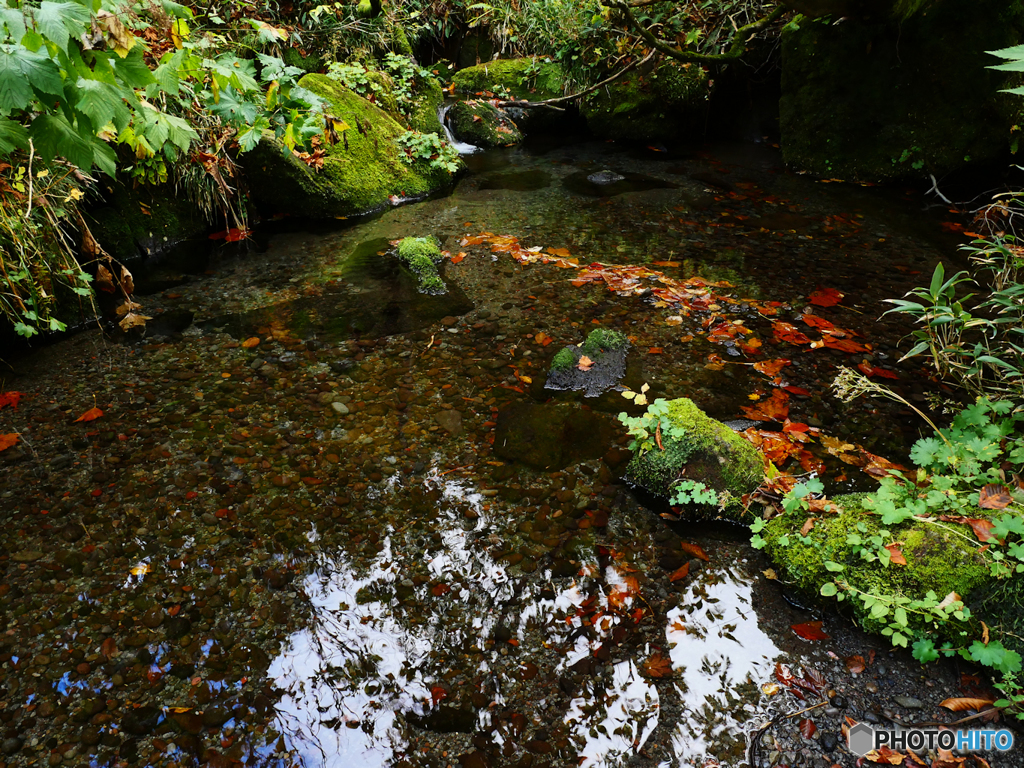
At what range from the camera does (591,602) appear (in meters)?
2.60

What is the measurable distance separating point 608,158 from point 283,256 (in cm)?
593

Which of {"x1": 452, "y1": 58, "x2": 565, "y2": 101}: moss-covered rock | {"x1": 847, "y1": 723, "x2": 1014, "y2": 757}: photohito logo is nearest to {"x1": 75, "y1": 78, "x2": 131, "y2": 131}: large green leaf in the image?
{"x1": 847, "y1": 723, "x2": 1014, "y2": 757}: photohito logo

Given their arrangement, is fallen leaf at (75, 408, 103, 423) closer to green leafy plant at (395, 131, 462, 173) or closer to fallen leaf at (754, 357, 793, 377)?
fallen leaf at (754, 357, 793, 377)

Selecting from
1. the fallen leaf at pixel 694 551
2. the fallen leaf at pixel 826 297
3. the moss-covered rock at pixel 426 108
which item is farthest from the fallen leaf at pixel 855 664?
the moss-covered rock at pixel 426 108

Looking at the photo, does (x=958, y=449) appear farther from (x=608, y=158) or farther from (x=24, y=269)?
(x=608, y=158)

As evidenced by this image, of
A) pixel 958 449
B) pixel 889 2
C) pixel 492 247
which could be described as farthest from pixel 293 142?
pixel 889 2

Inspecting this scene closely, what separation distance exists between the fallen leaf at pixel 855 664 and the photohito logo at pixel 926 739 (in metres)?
0.23

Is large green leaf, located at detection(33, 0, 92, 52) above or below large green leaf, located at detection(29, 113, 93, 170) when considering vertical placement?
above

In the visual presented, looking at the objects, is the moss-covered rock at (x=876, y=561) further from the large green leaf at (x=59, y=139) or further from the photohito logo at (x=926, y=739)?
the large green leaf at (x=59, y=139)

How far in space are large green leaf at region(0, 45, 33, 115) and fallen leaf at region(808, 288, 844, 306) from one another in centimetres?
517

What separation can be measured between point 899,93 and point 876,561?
7.38 m

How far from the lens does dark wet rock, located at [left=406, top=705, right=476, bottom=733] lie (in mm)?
2168

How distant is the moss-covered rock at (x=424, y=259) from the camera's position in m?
5.38

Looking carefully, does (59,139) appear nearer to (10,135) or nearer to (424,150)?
(10,135)
